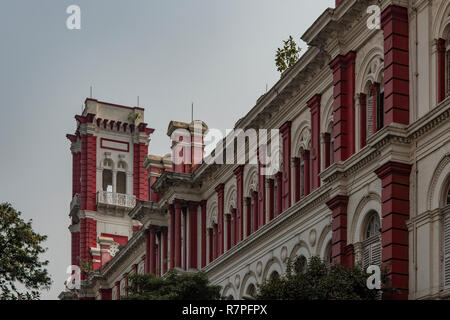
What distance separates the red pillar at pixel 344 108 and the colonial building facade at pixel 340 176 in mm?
43

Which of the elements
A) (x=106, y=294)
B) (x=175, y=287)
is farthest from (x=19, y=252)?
(x=106, y=294)

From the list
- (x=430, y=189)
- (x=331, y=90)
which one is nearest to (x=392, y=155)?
(x=430, y=189)

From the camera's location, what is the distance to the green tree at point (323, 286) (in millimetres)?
31109

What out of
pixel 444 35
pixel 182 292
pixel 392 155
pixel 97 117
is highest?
pixel 97 117

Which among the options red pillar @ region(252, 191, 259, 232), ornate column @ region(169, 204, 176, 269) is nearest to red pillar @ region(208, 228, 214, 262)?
ornate column @ region(169, 204, 176, 269)

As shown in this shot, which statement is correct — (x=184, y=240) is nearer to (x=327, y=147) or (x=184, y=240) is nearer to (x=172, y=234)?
(x=172, y=234)

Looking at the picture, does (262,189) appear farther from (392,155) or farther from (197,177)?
(392,155)

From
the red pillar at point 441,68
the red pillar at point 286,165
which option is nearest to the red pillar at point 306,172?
the red pillar at point 286,165

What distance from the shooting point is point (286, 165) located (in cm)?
4322

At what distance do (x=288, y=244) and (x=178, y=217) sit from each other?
541 inches

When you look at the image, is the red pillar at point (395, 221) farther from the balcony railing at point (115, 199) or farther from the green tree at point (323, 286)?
the balcony railing at point (115, 199)

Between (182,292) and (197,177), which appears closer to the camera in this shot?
(182,292)

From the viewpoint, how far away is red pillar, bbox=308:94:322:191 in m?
40.1

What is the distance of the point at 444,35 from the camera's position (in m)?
32.0
